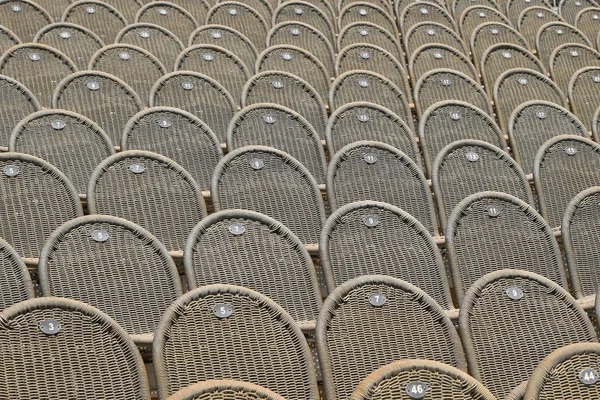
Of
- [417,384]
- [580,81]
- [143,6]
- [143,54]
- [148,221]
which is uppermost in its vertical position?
[143,6]

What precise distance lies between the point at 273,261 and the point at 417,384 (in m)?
0.40

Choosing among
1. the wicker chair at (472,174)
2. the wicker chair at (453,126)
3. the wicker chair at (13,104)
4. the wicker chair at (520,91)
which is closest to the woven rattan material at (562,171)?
the wicker chair at (472,174)

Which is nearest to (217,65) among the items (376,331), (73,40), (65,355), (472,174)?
(73,40)

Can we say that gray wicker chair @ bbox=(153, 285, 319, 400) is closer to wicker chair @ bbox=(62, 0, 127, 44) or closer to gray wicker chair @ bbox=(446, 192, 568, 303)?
gray wicker chair @ bbox=(446, 192, 568, 303)

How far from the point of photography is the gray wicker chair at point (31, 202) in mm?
1343

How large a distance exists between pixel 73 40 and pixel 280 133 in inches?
24.3

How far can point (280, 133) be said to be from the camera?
5.77 feet

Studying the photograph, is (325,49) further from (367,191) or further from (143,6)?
(367,191)

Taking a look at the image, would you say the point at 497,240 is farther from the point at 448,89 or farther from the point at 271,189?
the point at 448,89

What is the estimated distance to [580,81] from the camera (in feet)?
7.28

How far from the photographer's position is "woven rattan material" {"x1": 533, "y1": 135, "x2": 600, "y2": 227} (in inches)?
66.5

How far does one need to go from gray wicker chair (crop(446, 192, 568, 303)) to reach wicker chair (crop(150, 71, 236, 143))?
0.57 m

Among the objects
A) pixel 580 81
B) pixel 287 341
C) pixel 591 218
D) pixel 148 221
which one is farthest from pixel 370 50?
pixel 287 341

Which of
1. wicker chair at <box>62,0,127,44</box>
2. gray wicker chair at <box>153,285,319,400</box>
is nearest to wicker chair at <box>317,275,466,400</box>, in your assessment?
gray wicker chair at <box>153,285,319,400</box>
